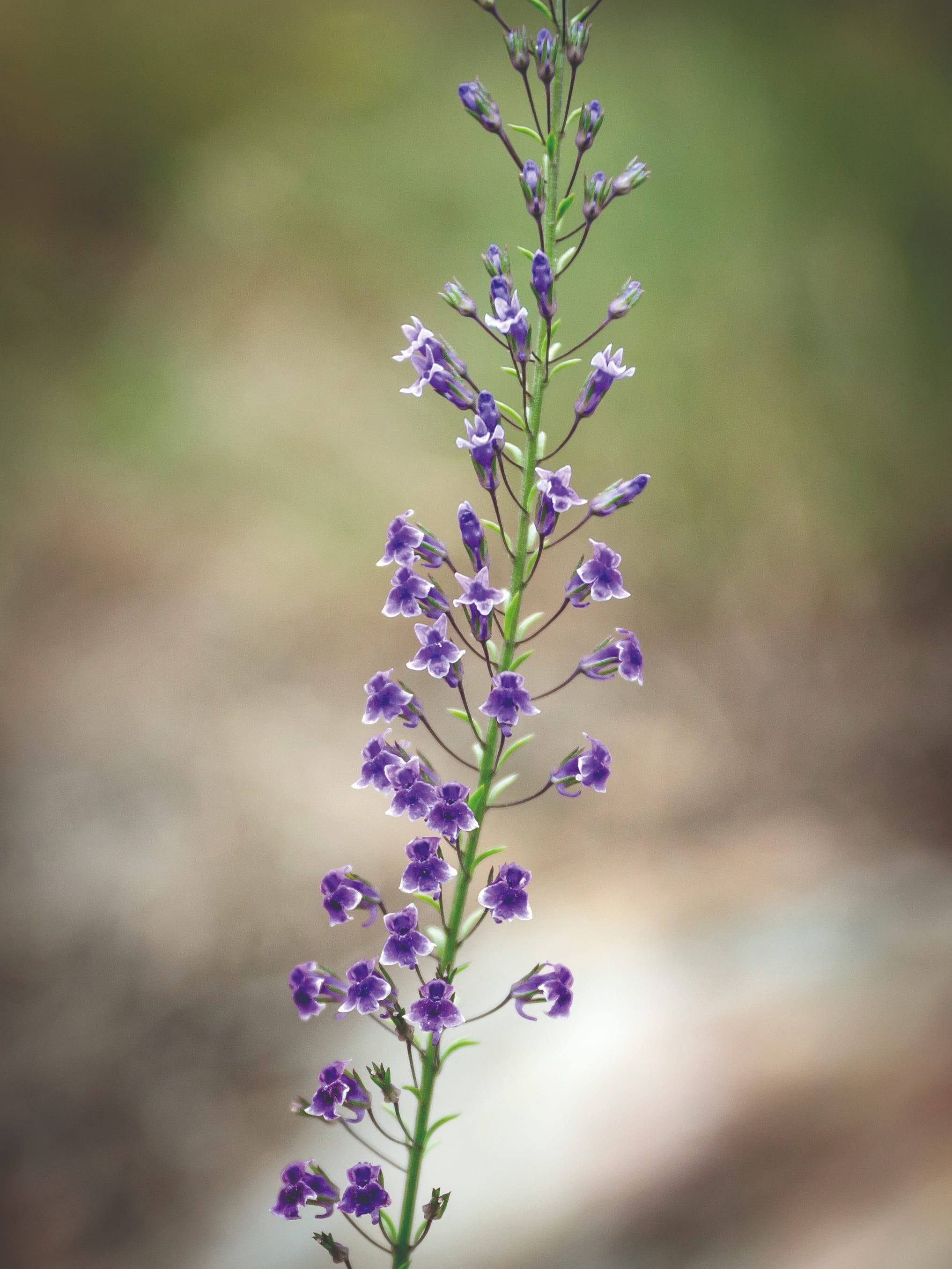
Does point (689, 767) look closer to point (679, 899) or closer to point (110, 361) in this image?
point (679, 899)

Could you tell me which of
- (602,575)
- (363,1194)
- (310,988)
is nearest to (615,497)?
(602,575)

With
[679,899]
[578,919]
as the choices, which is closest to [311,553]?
[578,919]

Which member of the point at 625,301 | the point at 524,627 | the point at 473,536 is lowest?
the point at 524,627

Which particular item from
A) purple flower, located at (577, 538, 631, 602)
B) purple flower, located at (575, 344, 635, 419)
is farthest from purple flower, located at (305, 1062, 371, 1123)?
purple flower, located at (575, 344, 635, 419)

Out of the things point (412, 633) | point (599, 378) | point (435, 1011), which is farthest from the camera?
point (412, 633)

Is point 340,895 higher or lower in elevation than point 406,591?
lower

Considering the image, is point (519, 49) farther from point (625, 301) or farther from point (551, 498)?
point (551, 498)

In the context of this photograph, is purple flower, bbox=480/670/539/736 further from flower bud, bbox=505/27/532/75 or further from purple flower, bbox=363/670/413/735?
flower bud, bbox=505/27/532/75
